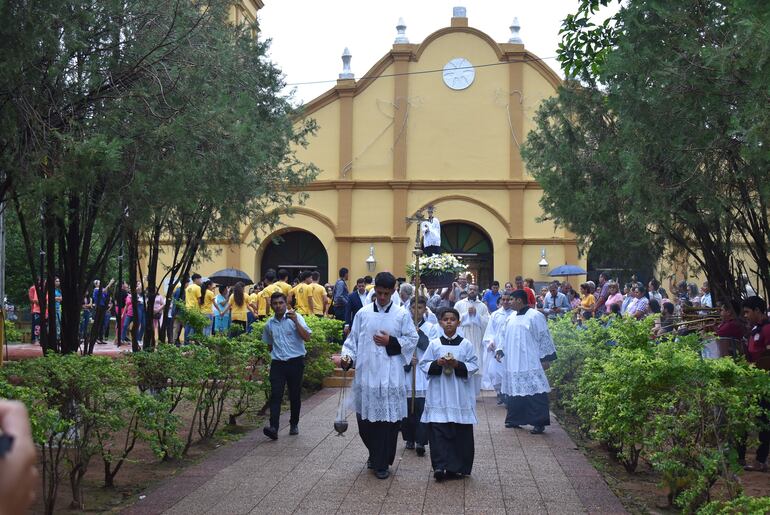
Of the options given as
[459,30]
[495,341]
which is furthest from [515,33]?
[495,341]

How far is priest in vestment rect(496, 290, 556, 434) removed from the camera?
41.2ft

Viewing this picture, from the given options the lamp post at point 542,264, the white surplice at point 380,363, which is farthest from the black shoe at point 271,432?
the lamp post at point 542,264

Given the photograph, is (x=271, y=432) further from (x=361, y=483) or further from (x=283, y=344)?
(x=361, y=483)

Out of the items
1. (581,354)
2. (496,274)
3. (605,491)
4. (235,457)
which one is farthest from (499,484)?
(496,274)

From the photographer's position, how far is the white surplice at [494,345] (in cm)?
1360

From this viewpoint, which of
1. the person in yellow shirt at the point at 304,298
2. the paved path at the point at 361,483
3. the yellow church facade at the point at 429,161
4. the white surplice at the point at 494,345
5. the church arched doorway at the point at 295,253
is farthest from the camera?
the church arched doorway at the point at 295,253

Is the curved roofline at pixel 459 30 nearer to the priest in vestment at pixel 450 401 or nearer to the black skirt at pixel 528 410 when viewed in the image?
the black skirt at pixel 528 410

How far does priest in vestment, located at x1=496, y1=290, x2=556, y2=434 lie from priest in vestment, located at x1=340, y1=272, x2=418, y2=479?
3424 mm

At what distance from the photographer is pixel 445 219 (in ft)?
102

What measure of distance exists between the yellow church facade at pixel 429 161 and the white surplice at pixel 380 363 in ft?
69.1

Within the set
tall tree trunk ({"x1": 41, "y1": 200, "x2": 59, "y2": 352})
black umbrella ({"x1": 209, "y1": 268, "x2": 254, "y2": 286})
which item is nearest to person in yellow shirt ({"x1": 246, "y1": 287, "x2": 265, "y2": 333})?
black umbrella ({"x1": 209, "y1": 268, "x2": 254, "y2": 286})

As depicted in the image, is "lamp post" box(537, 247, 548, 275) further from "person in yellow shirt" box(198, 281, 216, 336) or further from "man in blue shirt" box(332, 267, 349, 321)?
"person in yellow shirt" box(198, 281, 216, 336)

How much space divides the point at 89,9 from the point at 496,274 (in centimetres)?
2349

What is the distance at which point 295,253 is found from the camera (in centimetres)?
3212
